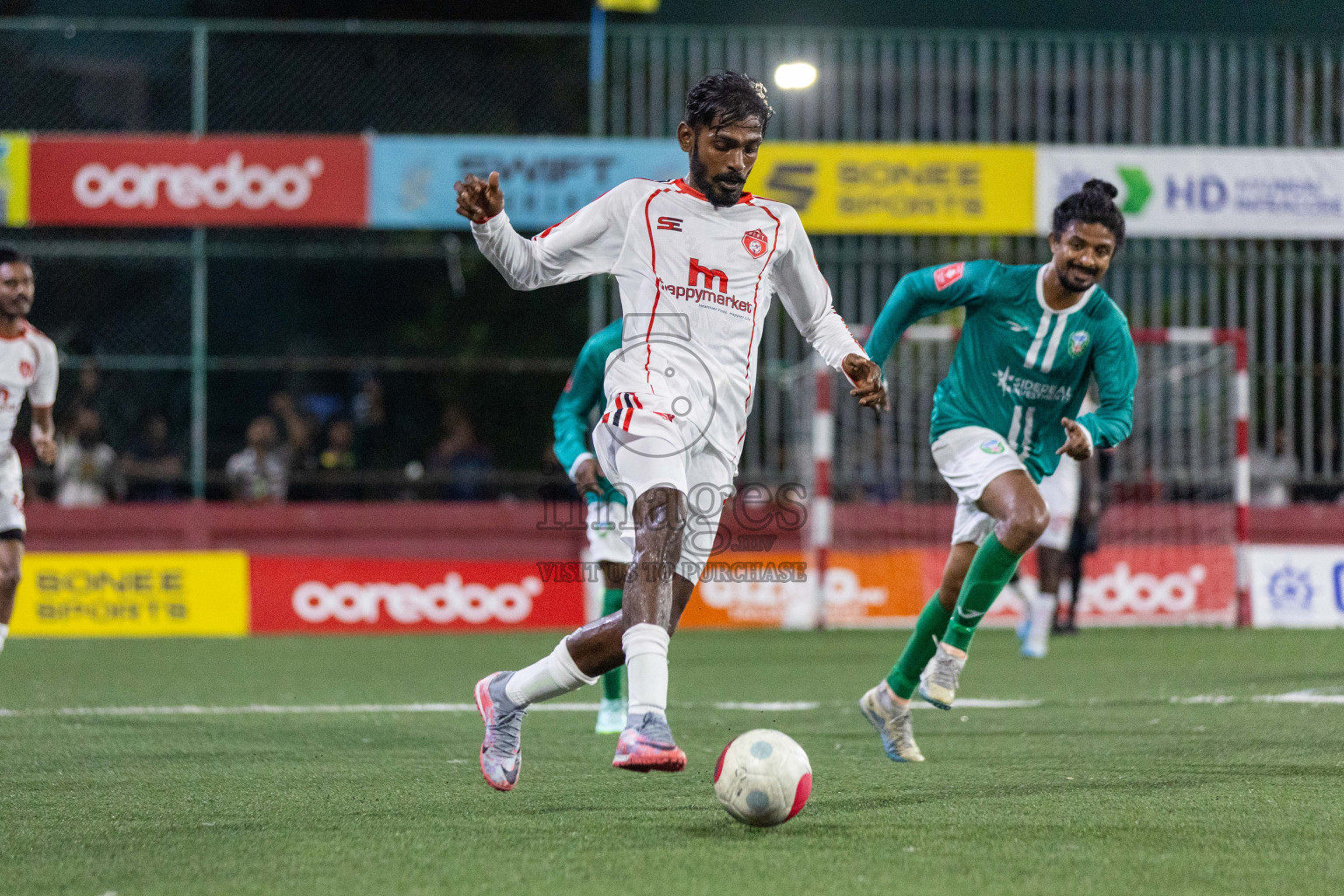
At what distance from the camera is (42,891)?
3594 millimetres

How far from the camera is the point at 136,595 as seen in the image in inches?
560

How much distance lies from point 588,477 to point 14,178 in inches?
424

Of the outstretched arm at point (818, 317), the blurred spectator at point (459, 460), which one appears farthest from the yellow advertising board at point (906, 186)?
the outstretched arm at point (818, 317)

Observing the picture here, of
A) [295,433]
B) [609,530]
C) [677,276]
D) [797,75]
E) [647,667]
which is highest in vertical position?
[797,75]

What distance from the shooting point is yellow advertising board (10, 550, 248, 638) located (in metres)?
14.0

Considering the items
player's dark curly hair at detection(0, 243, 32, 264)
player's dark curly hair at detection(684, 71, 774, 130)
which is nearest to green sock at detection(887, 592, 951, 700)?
player's dark curly hair at detection(684, 71, 774, 130)

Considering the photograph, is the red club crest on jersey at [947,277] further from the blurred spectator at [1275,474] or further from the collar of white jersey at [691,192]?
the blurred spectator at [1275,474]

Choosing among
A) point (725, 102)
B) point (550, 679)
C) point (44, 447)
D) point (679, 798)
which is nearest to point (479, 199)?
point (725, 102)

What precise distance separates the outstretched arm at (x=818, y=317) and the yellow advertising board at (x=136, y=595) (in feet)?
32.8

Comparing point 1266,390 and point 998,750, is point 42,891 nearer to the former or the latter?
point 998,750

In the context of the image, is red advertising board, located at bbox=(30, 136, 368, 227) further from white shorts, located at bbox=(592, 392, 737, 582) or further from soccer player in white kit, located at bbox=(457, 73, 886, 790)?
white shorts, located at bbox=(592, 392, 737, 582)

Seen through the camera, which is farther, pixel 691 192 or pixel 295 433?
pixel 295 433

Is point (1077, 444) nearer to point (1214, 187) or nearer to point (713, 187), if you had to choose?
point (713, 187)

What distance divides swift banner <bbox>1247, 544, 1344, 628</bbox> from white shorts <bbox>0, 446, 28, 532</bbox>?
10497 mm
